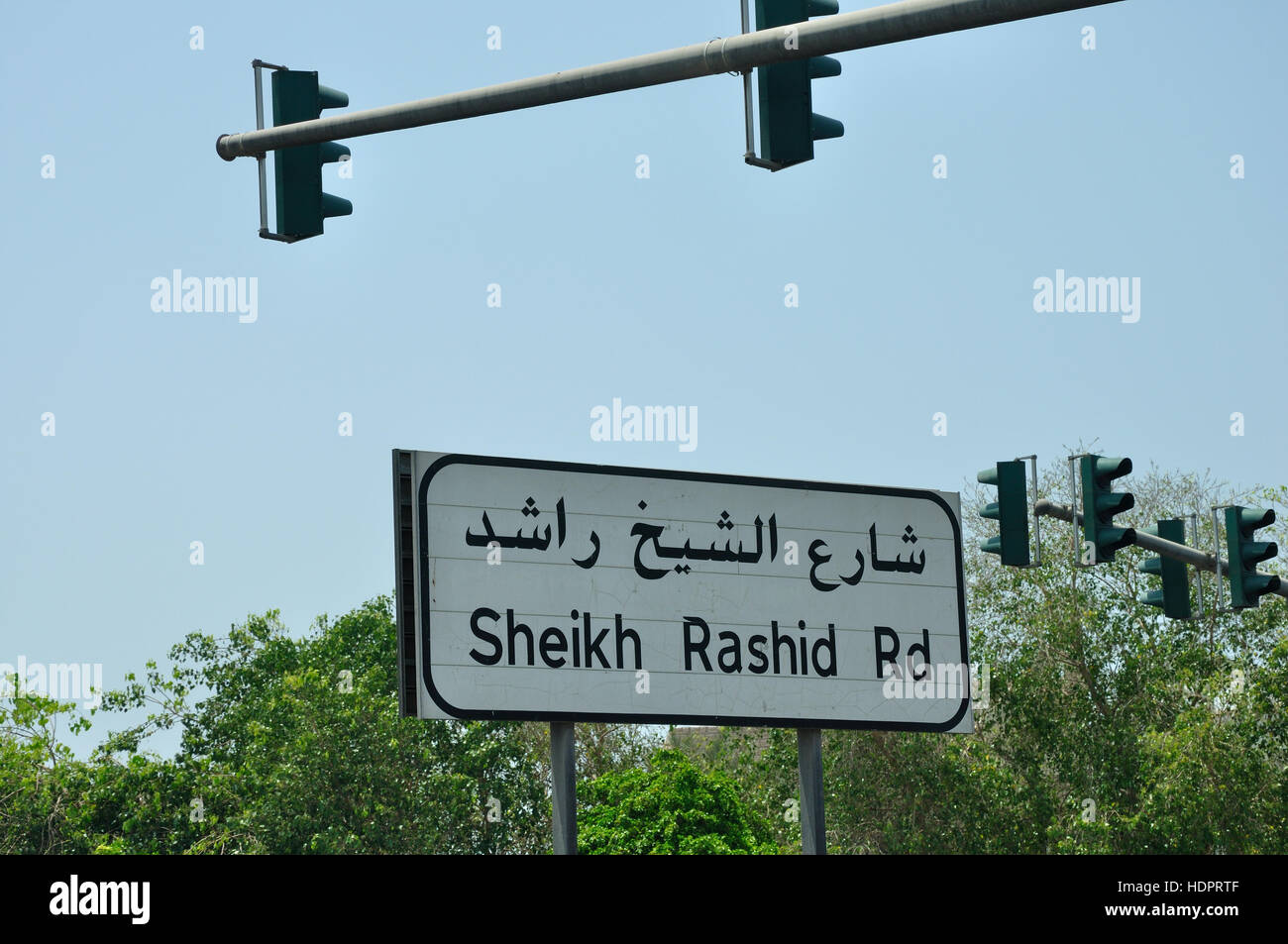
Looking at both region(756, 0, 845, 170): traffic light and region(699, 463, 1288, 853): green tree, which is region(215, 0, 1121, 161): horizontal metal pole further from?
region(699, 463, 1288, 853): green tree

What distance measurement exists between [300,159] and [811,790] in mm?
4721

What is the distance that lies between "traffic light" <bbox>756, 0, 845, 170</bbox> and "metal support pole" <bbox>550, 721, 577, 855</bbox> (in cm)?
311

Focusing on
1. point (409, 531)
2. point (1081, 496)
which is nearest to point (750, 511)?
point (409, 531)

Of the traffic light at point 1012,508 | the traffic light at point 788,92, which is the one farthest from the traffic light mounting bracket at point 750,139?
the traffic light at point 1012,508

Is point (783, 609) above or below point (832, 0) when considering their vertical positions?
below

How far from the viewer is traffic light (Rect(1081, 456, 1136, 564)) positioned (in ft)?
48.2

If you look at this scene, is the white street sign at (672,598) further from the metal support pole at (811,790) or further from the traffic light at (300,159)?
the traffic light at (300,159)

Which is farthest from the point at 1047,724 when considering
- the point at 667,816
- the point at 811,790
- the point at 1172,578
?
the point at 811,790

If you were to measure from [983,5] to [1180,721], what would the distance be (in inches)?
1089

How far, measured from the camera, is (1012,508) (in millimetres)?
14945

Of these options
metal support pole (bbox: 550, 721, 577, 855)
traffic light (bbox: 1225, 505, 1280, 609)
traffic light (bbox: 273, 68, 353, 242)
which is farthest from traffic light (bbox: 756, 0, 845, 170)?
traffic light (bbox: 1225, 505, 1280, 609)

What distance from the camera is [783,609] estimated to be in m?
8.95

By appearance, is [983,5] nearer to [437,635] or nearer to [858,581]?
[858,581]

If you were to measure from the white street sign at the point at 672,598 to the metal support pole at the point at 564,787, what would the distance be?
21 centimetres
